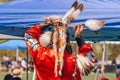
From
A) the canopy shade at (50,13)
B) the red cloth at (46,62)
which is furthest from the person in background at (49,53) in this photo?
the canopy shade at (50,13)

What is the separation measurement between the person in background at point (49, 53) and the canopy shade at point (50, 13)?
137 centimetres

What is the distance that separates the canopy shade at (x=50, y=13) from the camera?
8.34 meters

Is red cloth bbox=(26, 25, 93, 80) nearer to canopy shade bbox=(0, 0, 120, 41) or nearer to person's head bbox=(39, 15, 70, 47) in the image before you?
person's head bbox=(39, 15, 70, 47)

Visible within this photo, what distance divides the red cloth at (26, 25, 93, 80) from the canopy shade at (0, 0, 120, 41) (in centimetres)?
141

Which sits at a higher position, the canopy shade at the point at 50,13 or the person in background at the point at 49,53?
the canopy shade at the point at 50,13

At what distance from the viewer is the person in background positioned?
269 inches

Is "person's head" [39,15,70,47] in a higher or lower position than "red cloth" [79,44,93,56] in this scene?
higher

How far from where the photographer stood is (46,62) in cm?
684

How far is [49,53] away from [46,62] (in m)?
0.11

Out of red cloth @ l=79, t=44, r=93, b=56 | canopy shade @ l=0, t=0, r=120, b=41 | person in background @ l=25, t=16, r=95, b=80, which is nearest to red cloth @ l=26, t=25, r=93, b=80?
person in background @ l=25, t=16, r=95, b=80

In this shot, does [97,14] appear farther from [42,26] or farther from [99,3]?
[42,26]

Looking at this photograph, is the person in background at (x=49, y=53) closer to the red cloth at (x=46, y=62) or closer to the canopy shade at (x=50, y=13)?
the red cloth at (x=46, y=62)

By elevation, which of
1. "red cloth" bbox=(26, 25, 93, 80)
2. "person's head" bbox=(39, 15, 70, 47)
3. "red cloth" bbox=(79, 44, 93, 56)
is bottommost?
"red cloth" bbox=(26, 25, 93, 80)

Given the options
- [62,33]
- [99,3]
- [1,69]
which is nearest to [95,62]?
[62,33]
